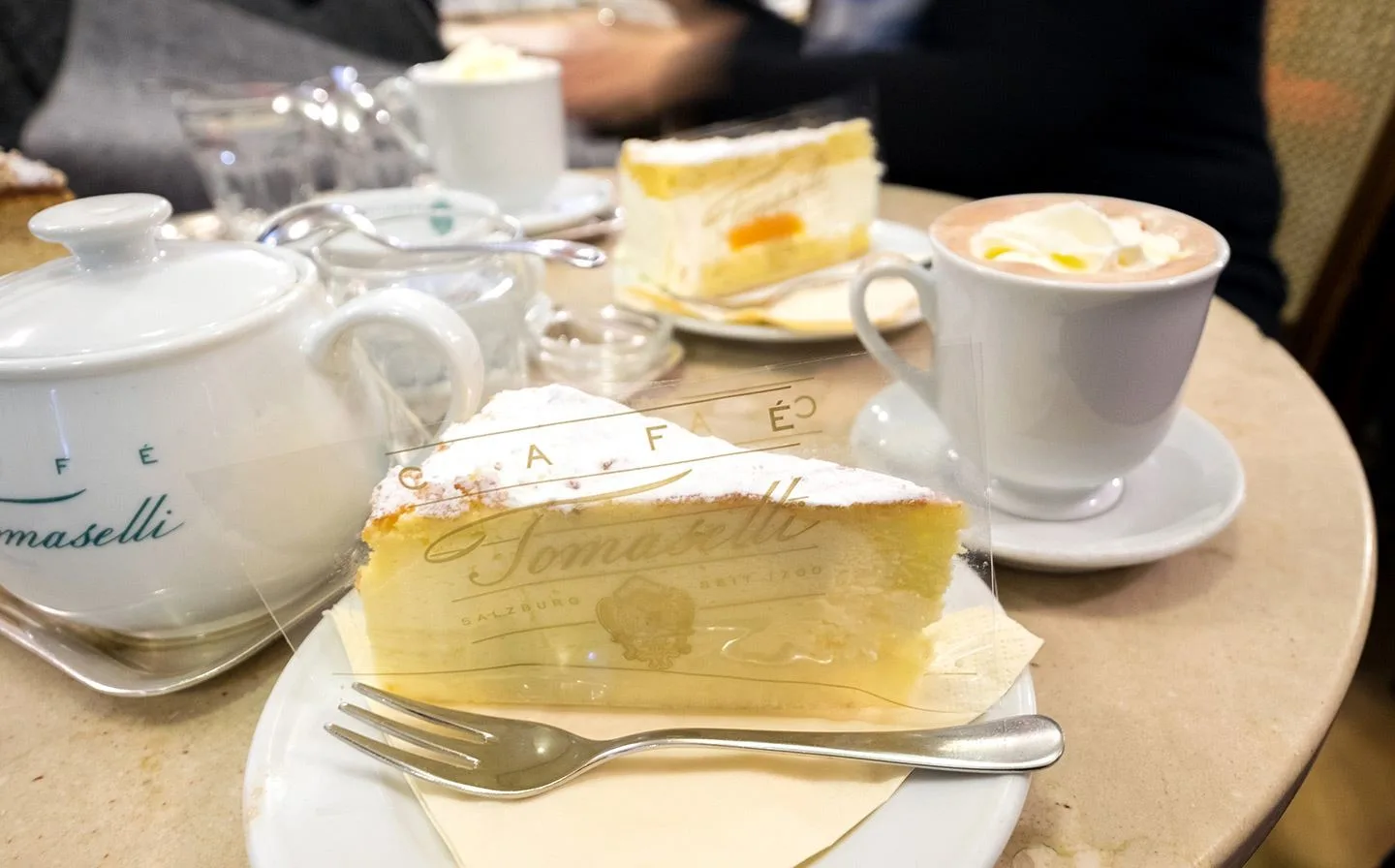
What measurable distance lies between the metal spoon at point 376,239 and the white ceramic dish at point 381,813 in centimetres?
43

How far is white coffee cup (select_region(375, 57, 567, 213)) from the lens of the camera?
1.12m

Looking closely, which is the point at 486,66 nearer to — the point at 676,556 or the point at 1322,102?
the point at 676,556

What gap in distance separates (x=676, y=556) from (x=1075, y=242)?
1.27ft

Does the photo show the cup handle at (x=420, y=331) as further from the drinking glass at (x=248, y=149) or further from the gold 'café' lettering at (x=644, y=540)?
the drinking glass at (x=248, y=149)

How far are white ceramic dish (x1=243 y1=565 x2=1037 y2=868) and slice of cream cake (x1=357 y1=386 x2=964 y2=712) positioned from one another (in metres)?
0.06

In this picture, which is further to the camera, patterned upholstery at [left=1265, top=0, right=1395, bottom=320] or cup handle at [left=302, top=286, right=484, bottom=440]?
patterned upholstery at [left=1265, top=0, right=1395, bottom=320]

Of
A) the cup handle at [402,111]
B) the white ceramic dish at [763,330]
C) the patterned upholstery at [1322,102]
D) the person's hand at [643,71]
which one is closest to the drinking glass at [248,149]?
the cup handle at [402,111]

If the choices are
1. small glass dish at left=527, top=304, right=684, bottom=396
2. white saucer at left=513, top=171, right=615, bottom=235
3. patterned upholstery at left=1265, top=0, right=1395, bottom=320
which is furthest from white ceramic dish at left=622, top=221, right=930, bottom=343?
A: patterned upholstery at left=1265, top=0, right=1395, bottom=320

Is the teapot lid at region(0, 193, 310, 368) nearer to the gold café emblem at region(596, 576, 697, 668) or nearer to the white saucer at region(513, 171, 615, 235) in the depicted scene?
the gold café emblem at region(596, 576, 697, 668)

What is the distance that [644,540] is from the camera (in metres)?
0.47

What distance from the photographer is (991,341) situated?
61 centimetres

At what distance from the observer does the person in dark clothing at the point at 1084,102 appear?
1.31 meters

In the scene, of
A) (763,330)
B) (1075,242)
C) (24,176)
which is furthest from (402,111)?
(1075,242)

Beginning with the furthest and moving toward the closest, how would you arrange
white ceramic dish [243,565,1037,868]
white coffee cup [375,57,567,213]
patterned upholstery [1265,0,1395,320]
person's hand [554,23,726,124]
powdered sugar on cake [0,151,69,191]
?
person's hand [554,23,726,124]
patterned upholstery [1265,0,1395,320]
white coffee cup [375,57,567,213]
powdered sugar on cake [0,151,69,191]
white ceramic dish [243,565,1037,868]
